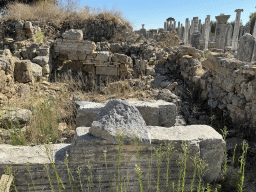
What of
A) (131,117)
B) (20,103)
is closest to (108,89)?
(20,103)

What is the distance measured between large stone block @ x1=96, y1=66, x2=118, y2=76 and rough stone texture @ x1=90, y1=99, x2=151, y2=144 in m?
5.60

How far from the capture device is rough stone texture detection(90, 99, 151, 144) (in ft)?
7.93

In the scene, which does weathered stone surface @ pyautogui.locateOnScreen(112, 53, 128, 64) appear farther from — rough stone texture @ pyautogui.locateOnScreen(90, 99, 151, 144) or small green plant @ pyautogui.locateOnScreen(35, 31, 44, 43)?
rough stone texture @ pyautogui.locateOnScreen(90, 99, 151, 144)

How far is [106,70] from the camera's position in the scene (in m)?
8.32

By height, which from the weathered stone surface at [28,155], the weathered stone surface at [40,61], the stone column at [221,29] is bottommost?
the weathered stone surface at [28,155]

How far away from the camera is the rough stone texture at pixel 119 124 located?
242 cm

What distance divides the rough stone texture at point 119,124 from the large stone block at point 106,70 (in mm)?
5598

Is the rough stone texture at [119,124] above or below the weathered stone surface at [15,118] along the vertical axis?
above

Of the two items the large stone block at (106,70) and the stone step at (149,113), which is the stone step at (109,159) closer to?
the stone step at (149,113)

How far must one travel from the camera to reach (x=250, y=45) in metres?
6.99

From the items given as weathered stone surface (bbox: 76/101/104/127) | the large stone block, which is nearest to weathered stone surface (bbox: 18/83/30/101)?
weathered stone surface (bbox: 76/101/104/127)

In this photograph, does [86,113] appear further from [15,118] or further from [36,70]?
[36,70]

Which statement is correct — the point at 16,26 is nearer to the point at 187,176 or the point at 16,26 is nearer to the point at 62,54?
the point at 62,54

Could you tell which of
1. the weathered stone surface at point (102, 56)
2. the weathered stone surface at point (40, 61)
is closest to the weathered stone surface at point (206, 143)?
the weathered stone surface at point (102, 56)
